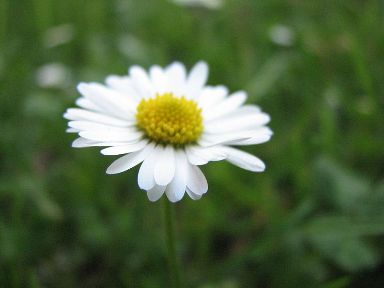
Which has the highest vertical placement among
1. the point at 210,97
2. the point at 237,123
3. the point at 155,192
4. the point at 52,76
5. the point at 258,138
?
the point at 52,76

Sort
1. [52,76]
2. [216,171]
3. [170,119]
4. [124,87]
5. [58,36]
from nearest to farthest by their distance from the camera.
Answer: [170,119] → [124,87] → [216,171] → [52,76] → [58,36]

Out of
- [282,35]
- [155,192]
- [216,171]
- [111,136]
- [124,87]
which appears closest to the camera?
[155,192]

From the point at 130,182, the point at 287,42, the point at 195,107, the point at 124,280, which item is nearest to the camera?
the point at 195,107

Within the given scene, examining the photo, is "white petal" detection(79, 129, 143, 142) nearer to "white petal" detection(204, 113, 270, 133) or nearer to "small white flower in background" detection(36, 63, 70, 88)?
"white petal" detection(204, 113, 270, 133)

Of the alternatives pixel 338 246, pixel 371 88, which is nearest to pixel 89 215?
pixel 338 246

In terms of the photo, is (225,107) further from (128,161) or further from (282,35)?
(282,35)

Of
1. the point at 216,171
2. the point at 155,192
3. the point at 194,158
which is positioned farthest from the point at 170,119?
the point at 216,171

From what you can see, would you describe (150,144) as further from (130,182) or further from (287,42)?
(287,42)
